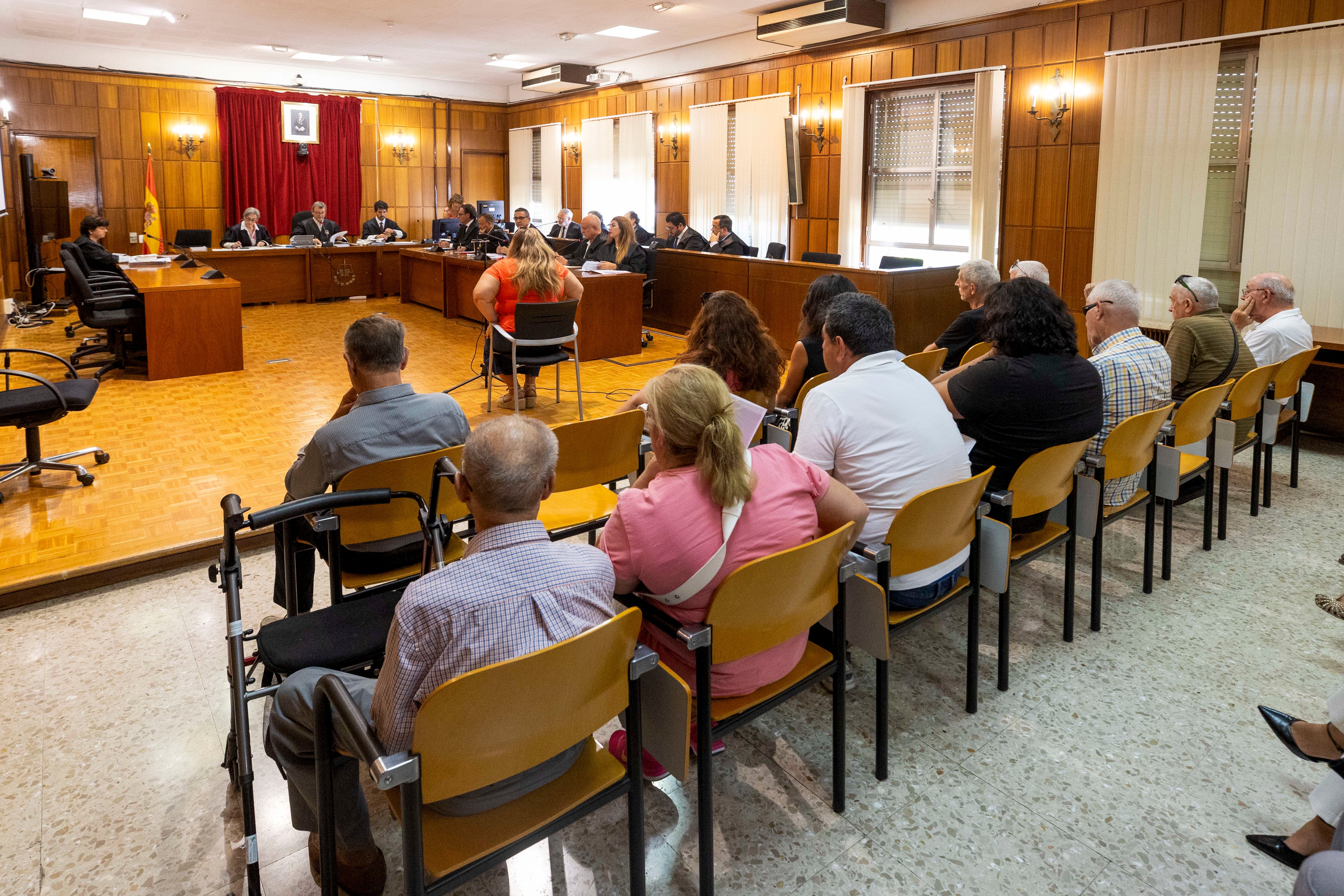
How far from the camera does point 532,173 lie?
15.9 meters

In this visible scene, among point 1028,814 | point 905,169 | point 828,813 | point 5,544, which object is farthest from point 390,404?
point 905,169

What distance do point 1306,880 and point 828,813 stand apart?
1.15 metres

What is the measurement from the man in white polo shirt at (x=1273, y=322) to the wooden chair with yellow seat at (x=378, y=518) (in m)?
4.23

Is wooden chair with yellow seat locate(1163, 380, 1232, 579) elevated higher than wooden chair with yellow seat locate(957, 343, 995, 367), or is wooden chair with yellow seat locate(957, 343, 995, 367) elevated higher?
wooden chair with yellow seat locate(957, 343, 995, 367)

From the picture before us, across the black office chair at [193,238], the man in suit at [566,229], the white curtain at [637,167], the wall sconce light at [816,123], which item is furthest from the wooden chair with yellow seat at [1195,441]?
the black office chair at [193,238]

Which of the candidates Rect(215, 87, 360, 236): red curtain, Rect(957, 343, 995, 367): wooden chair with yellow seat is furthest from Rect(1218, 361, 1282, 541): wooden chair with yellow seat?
Rect(215, 87, 360, 236): red curtain

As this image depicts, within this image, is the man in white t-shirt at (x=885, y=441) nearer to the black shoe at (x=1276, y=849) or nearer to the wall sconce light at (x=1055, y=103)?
the black shoe at (x=1276, y=849)

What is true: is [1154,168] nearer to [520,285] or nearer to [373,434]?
[520,285]

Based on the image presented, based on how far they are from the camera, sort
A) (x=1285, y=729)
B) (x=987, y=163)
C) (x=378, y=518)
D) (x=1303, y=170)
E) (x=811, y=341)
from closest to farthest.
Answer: (x=1285, y=729) < (x=378, y=518) < (x=811, y=341) < (x=1303, y=170) < (x=987, y=163)

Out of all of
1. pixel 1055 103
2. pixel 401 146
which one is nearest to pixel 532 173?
pixel 401 146

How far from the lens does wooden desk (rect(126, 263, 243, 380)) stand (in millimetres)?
6980

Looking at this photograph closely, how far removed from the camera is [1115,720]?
8.63ft

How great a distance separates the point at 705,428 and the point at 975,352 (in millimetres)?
3066

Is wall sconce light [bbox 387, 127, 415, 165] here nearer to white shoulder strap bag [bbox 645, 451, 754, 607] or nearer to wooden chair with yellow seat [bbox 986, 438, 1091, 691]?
wooden chair with yellow seat [bbox 986, 438, 1091, 691]
